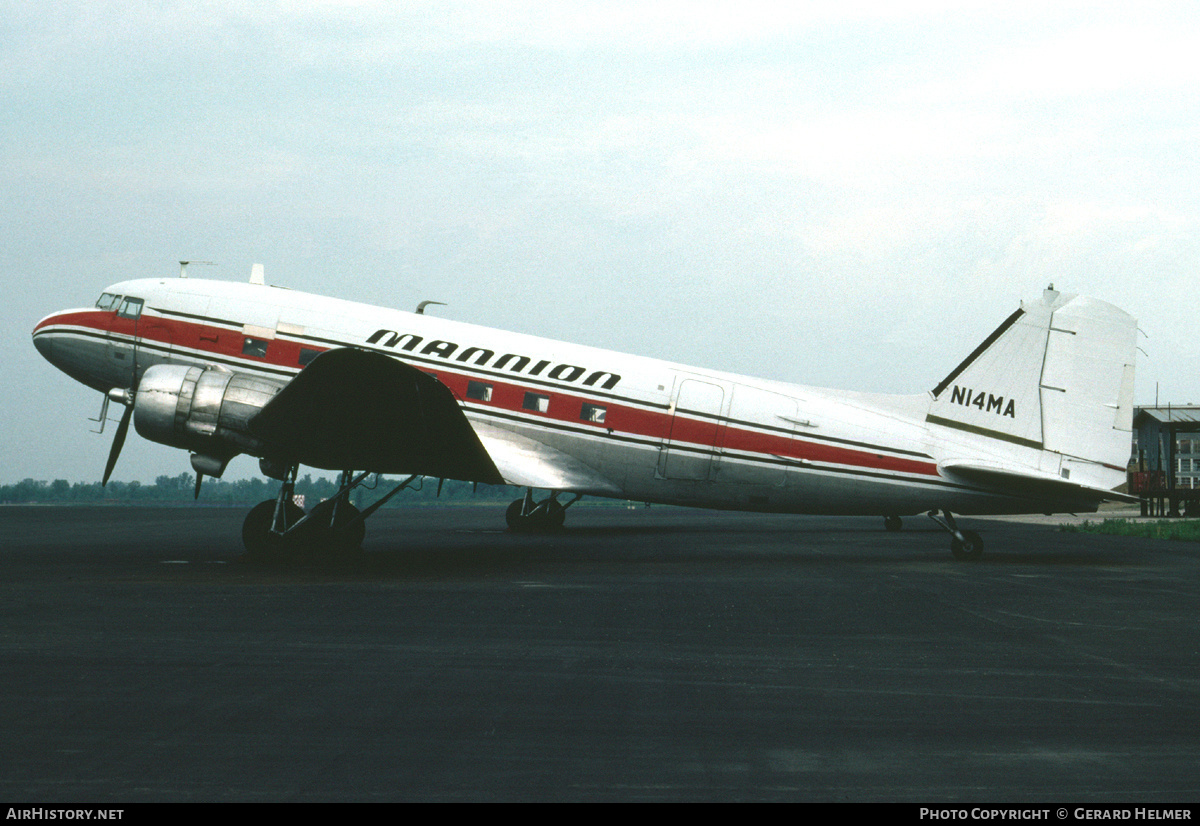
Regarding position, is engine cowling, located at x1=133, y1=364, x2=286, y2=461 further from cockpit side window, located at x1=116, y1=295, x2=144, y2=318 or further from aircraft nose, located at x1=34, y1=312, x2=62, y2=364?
aircraft nose, located at x1=34, y1=312, x2=62, y2=364

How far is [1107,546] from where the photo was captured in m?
25.3

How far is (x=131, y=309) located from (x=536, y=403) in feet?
26.2

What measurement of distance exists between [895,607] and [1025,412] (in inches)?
312

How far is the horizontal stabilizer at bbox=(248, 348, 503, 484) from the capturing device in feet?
49.2

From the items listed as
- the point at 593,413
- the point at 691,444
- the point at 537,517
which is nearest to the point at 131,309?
the point at 593,413

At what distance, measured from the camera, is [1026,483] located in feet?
57.5

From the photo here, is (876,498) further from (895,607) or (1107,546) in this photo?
(1107,546)

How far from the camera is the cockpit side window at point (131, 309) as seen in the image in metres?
19.2

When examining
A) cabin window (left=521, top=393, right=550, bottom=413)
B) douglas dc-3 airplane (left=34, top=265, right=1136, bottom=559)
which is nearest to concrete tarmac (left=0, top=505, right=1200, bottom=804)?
douglas dc-3 airplane (left=34, top=265, right=1136, bottom=559)

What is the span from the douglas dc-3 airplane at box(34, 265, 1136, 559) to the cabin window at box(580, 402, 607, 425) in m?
0.02

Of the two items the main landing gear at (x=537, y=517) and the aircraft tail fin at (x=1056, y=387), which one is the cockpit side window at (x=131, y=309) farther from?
the aircraft tail fin at (x=1056, y=387)

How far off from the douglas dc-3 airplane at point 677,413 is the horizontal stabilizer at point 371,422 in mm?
111

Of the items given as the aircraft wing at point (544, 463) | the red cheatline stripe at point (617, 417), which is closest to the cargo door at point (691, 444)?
the red cheatline stripe at point (617, 417)
